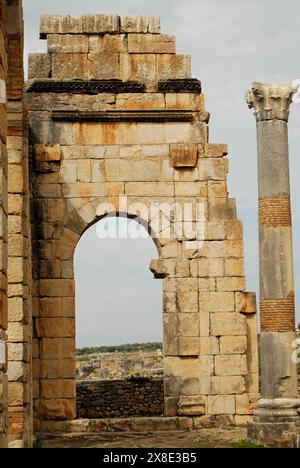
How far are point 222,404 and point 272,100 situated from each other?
4.98 m

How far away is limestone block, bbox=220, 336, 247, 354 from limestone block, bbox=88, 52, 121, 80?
15.8 feet

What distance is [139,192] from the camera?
51.6 feet

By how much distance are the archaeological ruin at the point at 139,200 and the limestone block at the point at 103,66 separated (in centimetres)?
2

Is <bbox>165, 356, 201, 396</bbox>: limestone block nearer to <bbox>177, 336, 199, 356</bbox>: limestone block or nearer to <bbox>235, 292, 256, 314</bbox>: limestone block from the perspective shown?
<bbox>177, 336, 199, 356</bbox>: limestone block

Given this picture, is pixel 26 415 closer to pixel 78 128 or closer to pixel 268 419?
pixel 268 419

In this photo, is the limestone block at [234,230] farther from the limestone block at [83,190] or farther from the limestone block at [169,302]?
the limestone block at [83,190]

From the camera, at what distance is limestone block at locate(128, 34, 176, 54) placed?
16.1 meters

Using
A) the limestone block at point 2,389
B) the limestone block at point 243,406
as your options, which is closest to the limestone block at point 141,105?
the limestone block at point 243,406

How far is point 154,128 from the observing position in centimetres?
1595

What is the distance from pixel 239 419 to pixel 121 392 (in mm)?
4678

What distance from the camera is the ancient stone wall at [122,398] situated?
63.1ft

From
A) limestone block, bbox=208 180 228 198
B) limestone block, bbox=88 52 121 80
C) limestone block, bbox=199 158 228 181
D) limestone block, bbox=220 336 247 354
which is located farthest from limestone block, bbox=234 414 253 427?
limestone block, bbox=88 52 121 80

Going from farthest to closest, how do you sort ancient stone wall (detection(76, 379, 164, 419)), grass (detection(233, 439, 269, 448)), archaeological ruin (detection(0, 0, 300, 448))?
ancient stone wall (detection(76, 379, 164, 419)) < archaeological ruin (detection(0, 0, 300, 448)) < grass (detection(233, 439, 269, 448))
